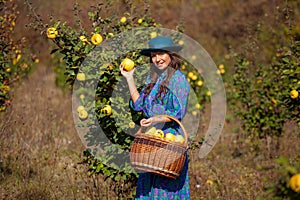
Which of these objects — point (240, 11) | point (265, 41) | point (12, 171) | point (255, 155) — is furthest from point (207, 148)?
point (240, 11)

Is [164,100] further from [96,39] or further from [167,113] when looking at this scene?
[96,39]

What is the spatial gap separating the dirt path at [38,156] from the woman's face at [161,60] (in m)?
1.26

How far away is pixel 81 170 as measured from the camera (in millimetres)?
4668

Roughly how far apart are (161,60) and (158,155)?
0.68 meters

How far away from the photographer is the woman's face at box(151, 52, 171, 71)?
2.77 metres

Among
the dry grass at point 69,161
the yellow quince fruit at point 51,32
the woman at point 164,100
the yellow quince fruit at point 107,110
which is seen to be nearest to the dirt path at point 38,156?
the dry grass at point 69,161

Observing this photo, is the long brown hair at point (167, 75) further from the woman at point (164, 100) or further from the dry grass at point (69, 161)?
the dry grass at point (69, 161)

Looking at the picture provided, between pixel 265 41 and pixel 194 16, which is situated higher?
pixel 194 16

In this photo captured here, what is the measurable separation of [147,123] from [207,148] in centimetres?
261

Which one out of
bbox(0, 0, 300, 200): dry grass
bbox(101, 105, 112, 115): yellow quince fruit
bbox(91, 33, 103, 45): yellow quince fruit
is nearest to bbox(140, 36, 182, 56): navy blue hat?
bbox(91, 33, 103, 45): yellow quince fruit

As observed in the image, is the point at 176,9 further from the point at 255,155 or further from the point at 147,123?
the point at 147,123

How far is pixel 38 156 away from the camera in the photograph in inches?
191

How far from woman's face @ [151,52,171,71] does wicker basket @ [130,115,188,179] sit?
0.54 metres

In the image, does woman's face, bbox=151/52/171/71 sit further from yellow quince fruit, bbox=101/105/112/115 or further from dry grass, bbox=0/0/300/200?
dry grass, bbox=0/0/300/200
